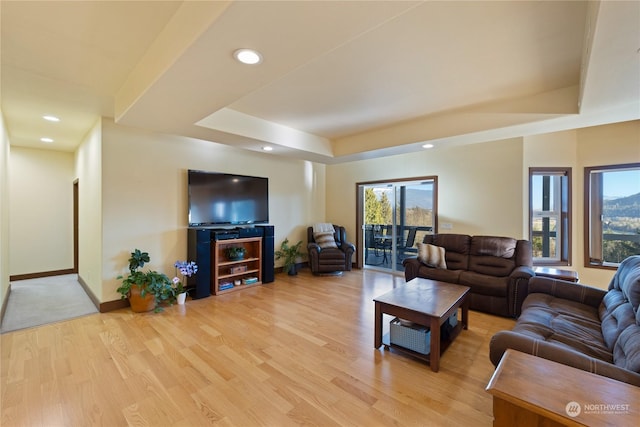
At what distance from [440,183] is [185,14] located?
458 centimetres

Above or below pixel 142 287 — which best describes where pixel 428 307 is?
above

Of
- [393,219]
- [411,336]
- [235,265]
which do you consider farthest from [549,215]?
[235,265]

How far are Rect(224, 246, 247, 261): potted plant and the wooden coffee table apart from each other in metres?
2.75

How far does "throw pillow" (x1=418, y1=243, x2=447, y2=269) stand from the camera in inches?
161

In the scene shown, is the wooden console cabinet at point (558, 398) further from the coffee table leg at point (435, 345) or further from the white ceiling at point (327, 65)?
the white ceiling at point (327, 65)

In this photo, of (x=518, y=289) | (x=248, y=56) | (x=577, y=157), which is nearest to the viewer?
(x=248, y=56)

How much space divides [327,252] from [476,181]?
297cm

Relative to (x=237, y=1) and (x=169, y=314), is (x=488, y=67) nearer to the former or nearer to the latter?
(x=237, y=1)

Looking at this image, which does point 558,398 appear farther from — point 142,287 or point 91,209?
point 91,209

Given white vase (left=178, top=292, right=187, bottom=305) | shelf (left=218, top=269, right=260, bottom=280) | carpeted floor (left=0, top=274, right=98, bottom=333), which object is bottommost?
carpeted floor (left=0, top=274, right=98, bottom=333)

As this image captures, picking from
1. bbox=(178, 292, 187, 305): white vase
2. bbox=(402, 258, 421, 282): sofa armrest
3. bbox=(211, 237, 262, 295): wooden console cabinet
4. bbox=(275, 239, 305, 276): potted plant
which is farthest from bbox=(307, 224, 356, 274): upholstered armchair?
bbox=(178, 292, 187, 305): white vase

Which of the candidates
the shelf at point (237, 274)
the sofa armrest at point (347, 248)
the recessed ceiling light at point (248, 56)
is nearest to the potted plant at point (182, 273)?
the shelf at point (237, 274)

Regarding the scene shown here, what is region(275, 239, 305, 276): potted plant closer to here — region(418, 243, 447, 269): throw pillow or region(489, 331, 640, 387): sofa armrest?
region(418, 243, 447, 269): throw pillow

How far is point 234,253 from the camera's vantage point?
462 cm
